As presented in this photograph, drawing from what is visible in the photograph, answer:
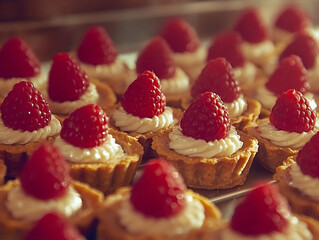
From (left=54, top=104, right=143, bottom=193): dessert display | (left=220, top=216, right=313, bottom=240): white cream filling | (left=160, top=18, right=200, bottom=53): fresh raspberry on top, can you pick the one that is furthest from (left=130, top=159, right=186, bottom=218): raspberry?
(left=160, top=18, right=200, bottom=53): fresh raspberry on top

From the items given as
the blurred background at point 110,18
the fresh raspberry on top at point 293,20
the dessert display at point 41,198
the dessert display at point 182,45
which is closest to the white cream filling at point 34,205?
the dessert display at point 41,198

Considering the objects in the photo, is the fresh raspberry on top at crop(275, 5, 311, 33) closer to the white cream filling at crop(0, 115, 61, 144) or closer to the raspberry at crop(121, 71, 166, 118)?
the raspberry at crop(121, 71, 166, 118)

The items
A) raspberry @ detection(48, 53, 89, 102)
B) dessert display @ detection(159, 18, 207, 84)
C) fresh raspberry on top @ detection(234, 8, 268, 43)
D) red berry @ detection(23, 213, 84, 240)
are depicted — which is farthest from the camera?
fresh raspberry on top @ detection(234, 8, 268, 43)

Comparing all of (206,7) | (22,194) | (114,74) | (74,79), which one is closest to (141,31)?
(206,7)

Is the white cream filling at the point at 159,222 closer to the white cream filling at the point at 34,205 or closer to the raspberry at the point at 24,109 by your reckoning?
the white cream filling at the point at 34,205

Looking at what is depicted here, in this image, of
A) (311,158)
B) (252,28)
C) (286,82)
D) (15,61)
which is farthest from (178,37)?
(311,158)
